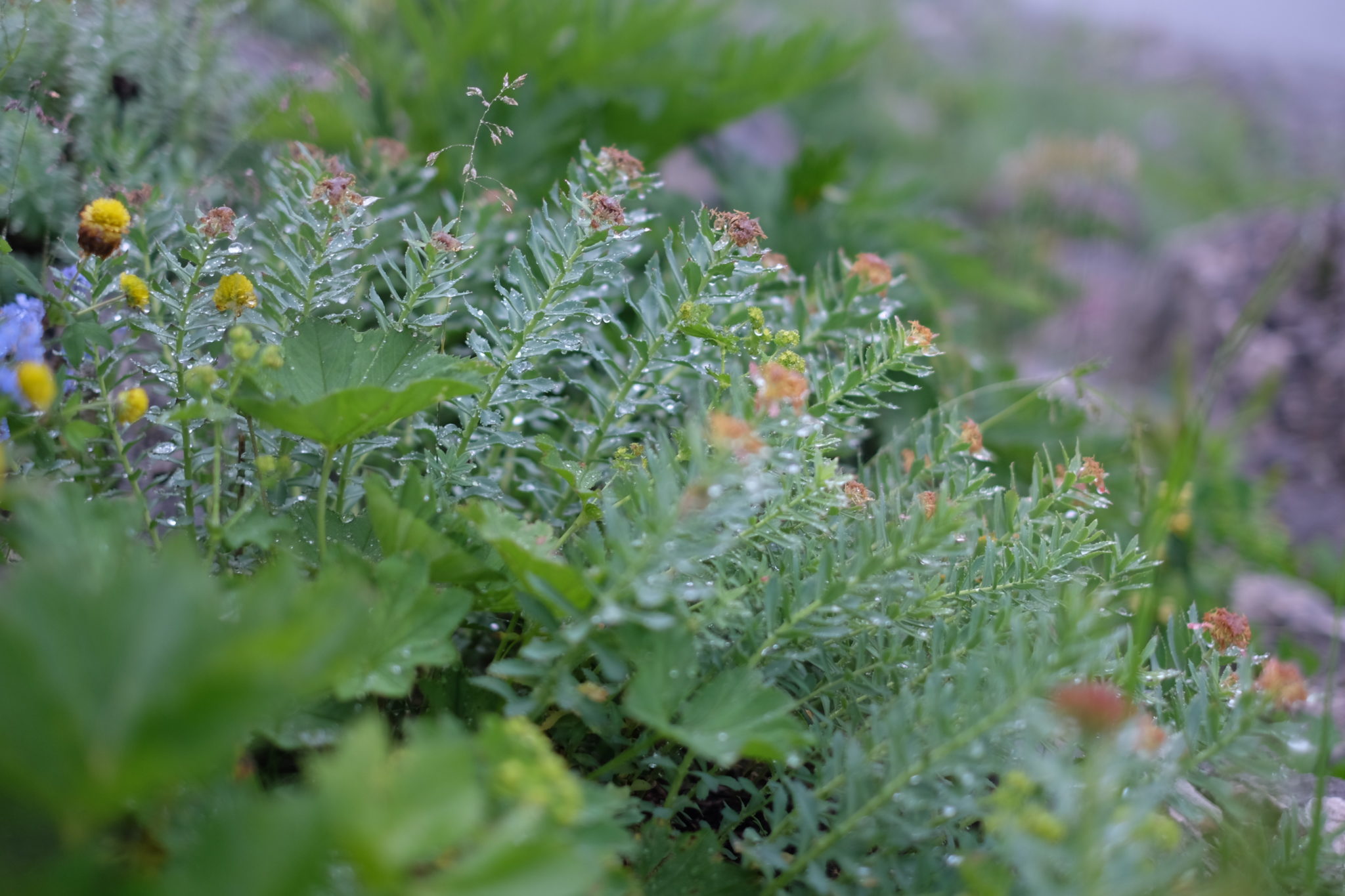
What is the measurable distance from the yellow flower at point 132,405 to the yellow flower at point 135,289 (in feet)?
0.38

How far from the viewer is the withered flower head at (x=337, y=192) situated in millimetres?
947

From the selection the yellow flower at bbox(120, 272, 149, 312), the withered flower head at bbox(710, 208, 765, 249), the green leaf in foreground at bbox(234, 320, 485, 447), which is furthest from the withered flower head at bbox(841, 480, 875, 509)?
the yellow flower at bbox(120, 272, 149, 312)

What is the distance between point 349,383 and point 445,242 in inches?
7.2

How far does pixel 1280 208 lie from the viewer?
419 centimetres

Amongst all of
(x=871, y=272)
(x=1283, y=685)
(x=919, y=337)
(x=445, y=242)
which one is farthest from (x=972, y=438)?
(x=445, y=242)

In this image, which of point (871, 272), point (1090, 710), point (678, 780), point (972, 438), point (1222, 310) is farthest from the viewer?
point (1222, 310)

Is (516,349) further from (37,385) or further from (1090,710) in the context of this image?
(1090,710)

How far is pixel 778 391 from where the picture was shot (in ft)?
2.38

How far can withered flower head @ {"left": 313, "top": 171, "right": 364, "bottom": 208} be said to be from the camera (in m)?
0.95

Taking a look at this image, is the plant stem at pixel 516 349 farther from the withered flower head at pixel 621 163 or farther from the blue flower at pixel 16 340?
the blue flower at pixel 16 340

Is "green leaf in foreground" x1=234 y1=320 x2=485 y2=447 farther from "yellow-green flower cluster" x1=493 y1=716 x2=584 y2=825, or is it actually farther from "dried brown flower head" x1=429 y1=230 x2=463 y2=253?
"yellow-green flower cluster" x1=493 y1=716 x2=584 y2=825

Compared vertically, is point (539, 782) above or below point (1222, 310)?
above

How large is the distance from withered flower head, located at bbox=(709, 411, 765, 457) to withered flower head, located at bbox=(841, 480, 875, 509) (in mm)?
245

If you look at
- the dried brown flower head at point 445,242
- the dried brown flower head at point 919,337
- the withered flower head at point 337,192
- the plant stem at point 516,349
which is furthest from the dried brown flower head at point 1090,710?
the withered flower head at point 337,192
